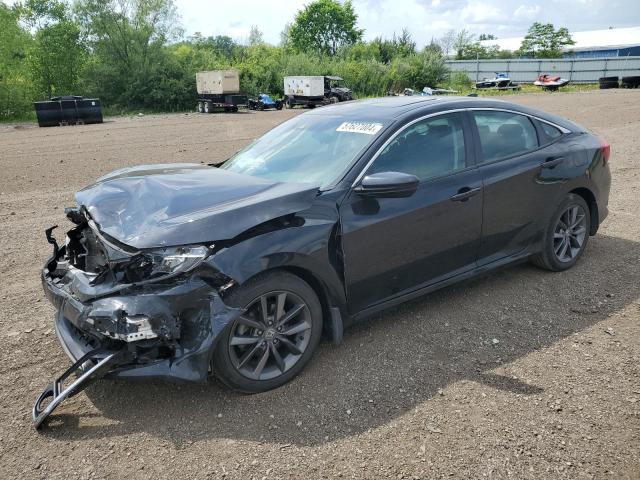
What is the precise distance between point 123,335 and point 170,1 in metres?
50.0

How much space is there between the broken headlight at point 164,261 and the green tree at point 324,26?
9003cm

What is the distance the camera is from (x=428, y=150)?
4.02 m

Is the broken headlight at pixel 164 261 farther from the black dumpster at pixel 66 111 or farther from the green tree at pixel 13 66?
the green tree at pixel 13 66

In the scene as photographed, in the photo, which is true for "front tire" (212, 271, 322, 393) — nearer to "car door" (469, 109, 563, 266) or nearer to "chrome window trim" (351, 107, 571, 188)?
"chrome window trim" (351, 107, 571, 188)

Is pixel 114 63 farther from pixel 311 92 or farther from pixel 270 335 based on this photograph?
pixel 270 335

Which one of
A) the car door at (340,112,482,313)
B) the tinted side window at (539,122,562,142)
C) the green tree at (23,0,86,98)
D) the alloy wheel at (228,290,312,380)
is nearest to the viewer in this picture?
the alloy wheel at (228,290,312,380)

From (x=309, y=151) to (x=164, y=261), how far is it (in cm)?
157

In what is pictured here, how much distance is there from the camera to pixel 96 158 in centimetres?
1373

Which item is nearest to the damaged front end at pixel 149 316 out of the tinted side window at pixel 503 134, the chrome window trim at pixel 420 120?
the chrome window trim at pixel 420 120

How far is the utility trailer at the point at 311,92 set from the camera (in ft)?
118

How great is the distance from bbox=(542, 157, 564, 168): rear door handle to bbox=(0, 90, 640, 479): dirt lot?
1.04 meters

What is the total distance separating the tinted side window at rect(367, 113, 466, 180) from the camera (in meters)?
Answer: 3.79

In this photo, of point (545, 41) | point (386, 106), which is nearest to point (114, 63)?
point (386, 106)

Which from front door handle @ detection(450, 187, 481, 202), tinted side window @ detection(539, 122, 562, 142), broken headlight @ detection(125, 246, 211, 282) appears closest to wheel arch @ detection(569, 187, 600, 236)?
tinted side window @ detection(539, 122, 562, 142)
